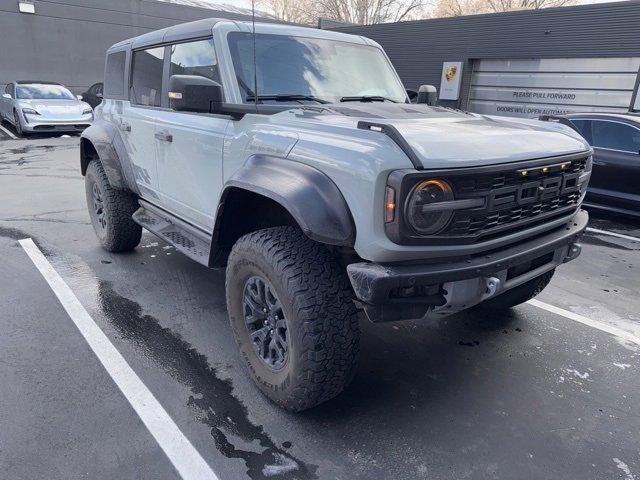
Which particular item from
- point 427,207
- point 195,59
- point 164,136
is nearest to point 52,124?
point 164,136

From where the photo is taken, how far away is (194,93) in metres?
2.67

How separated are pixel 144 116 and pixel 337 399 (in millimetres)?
2853

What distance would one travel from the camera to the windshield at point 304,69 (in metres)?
3.14

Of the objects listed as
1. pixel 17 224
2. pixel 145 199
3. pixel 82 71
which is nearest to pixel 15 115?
pixel 82 71

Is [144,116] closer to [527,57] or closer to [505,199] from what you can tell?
[505,199]

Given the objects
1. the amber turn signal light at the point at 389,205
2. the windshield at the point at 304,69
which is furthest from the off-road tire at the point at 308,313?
the windshield at the point at 304,69

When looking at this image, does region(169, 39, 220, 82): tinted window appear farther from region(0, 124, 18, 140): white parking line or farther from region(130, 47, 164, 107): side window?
region(0, 124, 18, 140): white parking line

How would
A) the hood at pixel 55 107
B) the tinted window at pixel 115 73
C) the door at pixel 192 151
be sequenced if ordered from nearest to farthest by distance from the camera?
the door at pixel 192 151
the tinted window at pixel 115 73
the hood at pixel 55 107

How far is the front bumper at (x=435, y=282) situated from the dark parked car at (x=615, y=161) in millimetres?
5179

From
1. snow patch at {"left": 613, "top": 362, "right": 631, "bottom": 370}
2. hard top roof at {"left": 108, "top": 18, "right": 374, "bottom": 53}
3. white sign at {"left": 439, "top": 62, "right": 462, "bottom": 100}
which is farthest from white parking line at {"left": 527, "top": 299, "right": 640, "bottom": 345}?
white sign at {"left": 439, "top": 62, "right": 462, "bottom": 100}

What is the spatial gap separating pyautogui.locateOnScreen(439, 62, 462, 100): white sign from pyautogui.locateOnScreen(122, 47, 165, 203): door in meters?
15.3

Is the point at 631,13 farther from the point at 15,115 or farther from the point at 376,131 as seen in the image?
the point at 15,115

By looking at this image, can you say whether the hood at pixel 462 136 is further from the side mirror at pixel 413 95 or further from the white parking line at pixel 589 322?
the white parking line at pixel 589 322

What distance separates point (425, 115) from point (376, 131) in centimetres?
88
